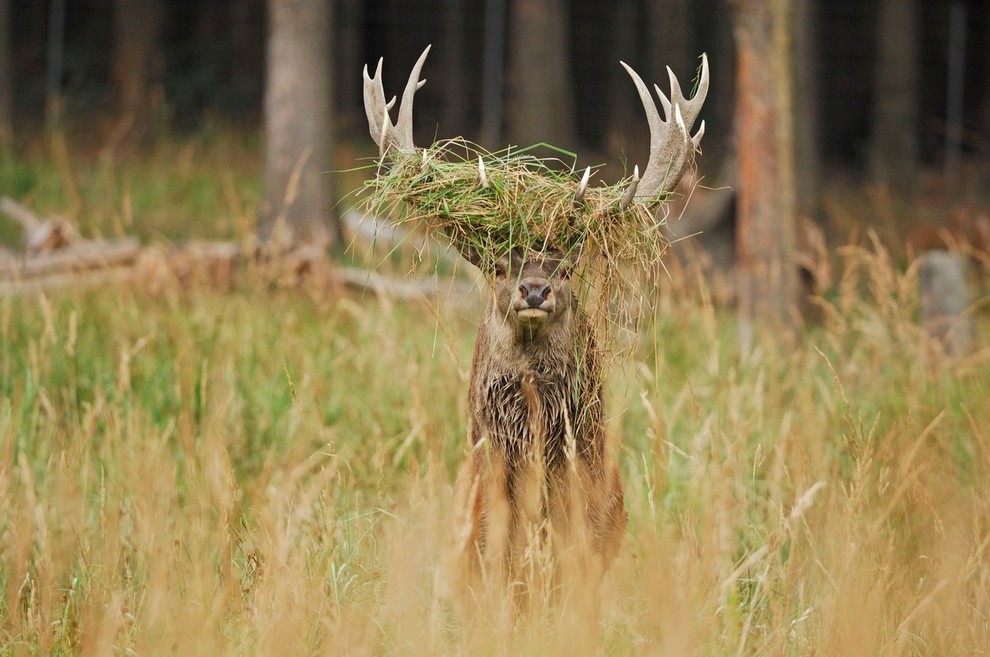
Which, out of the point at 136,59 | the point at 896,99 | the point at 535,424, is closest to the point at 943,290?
the point at 535,424

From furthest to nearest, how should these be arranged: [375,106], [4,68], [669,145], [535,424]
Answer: [4,68]
[375,106]
[669,145]
[535,424]

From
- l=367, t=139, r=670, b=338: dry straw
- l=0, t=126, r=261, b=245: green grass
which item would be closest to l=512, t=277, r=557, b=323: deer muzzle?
l=367, t=139, r=670, b=338: dry straw

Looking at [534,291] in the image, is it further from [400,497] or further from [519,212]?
[400,497]

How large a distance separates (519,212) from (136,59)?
54.9 ft

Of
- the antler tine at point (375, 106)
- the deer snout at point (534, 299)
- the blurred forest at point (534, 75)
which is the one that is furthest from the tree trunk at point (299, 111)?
the deer snout at point (534, 299)

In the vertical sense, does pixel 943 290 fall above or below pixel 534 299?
below

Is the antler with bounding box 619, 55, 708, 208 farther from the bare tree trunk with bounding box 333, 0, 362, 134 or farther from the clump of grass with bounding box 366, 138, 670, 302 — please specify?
the bare tree trunk with bounding box 333, 0, 362, 134

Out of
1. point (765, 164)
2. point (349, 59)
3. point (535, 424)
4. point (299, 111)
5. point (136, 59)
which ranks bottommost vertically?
point (535, 424)

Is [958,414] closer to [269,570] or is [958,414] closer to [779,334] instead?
[779,334]

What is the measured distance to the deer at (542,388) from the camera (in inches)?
156

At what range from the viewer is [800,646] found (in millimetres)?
3576

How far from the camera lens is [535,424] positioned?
12.9 feet

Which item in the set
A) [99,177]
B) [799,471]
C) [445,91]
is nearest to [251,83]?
[445,91]

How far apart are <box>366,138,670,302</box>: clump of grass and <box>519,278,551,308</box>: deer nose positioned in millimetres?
114
